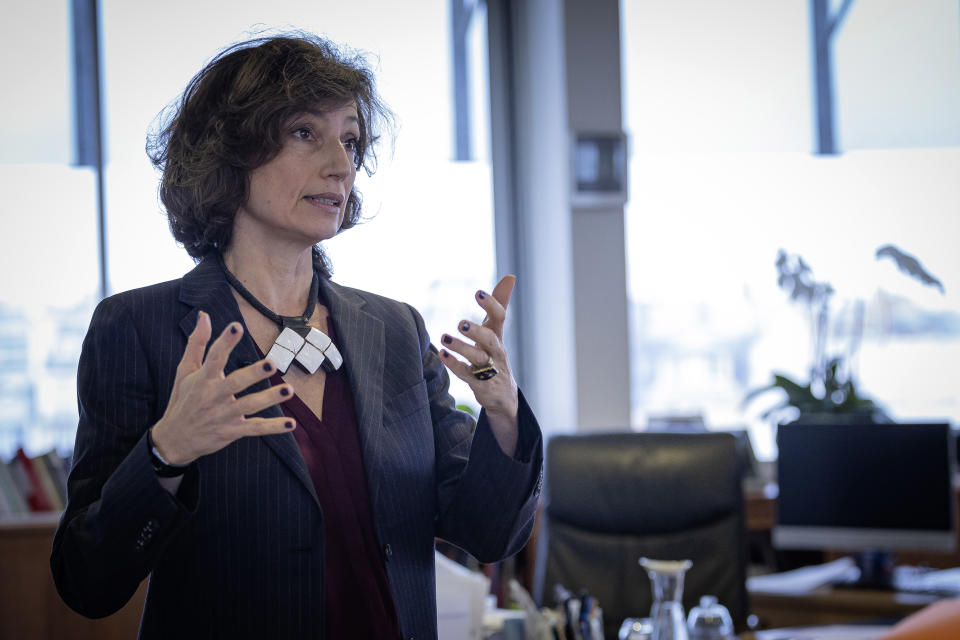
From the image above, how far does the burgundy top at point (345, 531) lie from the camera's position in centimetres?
124

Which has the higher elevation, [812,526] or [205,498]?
[205,498]

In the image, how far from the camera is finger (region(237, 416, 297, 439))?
103 cm

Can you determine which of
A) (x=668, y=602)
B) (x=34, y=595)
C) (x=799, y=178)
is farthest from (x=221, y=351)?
(x=799, y=178)

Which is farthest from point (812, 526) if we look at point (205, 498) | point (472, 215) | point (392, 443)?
point (205, 498)

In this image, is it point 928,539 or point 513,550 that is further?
point 928,539

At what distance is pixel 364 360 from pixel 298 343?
0.11 meters

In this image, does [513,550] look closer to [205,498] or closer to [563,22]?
[205,498]

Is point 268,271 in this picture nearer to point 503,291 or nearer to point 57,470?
point 503,291

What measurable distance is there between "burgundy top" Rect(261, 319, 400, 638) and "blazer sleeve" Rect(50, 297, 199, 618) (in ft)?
0.58

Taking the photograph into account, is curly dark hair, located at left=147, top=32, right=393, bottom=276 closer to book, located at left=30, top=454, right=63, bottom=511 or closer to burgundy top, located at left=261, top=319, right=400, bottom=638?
burgundy top, located at left=261, top=319, right=400, bottom=638

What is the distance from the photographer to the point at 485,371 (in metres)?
1.27

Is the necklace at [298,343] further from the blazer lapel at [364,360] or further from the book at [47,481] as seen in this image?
the book at [47,481]

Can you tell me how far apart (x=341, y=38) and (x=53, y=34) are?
1100mm

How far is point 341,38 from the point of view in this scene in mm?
3838
